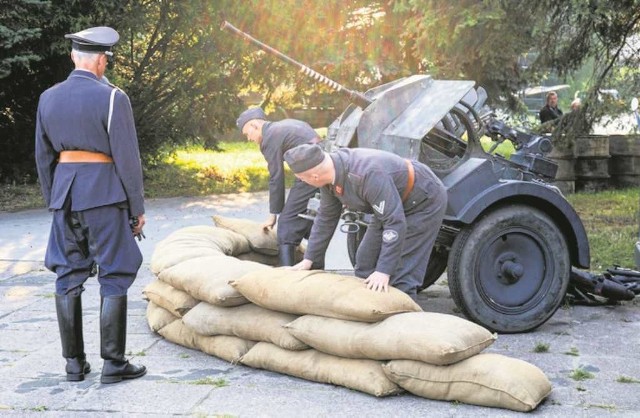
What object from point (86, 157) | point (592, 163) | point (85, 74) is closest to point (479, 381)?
point (86, 157)

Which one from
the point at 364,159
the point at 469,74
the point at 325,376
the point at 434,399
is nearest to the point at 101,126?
the point at 364,159

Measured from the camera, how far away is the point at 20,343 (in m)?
6.86

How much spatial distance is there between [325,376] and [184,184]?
11.6 metres

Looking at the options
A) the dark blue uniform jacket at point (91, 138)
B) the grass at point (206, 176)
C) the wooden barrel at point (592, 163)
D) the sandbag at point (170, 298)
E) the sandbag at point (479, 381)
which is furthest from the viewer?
the grass at point (206, 176)

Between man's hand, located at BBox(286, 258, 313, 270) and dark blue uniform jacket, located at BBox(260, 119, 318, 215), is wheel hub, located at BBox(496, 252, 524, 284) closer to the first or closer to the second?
man's hand, located at BBox(286, 258, 313, 270)

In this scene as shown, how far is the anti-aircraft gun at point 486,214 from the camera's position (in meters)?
6.95

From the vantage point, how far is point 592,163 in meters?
16.1

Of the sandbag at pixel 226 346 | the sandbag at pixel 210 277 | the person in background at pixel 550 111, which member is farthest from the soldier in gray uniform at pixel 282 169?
the person in background at pixel 550 111

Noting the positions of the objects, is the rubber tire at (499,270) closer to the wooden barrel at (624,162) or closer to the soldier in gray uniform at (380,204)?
the soldier in gray uniform at (380,204)

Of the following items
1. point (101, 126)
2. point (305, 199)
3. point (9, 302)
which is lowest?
point (9, 302)

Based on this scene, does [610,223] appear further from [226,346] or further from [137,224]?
[137,224]

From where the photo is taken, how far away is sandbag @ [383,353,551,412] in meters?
5.18

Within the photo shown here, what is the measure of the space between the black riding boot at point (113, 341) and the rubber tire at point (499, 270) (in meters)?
2.36

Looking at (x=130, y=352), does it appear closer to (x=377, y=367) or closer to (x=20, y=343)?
(x=20, y=343)
